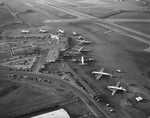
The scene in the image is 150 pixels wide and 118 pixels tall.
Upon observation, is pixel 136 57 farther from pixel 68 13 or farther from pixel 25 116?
pixel 68 13

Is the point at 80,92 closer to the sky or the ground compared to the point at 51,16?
closer to the ground

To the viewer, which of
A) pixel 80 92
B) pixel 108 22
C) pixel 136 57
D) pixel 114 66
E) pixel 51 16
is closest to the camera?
pixel 80 92

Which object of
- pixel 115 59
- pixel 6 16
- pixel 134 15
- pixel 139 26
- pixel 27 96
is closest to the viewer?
pixel 27 96

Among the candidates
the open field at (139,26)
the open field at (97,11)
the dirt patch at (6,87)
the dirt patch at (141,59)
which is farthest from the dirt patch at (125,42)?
the dirt patch at (6,87)

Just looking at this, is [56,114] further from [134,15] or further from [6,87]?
[134,15]

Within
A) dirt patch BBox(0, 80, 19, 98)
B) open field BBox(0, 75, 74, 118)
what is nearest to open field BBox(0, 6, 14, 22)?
dirt patch BBox(0, 80, 19, 98)

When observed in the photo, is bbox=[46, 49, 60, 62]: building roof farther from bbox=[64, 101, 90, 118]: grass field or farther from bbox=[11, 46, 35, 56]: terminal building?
bbox=[64, 101, 90, 118]: grass field

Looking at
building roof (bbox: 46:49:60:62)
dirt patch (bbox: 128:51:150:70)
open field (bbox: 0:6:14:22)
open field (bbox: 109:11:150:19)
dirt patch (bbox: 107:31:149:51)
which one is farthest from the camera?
open field (bbox: 0:6:14:22)

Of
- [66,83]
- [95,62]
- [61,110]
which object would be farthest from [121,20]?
[61,110]

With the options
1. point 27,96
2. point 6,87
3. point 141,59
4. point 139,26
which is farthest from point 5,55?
point 139,26
